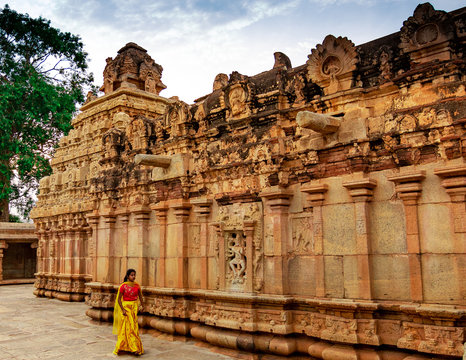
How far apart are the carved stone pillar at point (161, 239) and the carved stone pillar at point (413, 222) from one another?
5726mm

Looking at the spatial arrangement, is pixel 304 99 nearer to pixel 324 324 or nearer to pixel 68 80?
pixel 324 324

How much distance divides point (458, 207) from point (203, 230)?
5.21 m

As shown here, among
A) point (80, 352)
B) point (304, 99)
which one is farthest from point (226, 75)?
point (80, 352)

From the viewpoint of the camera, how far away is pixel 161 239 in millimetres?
10273

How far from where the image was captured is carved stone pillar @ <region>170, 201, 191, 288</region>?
9562 millimetres

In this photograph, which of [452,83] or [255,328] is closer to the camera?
[452,83]

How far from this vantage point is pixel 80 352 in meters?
8.60

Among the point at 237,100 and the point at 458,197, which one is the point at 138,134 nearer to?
the point at 237,100

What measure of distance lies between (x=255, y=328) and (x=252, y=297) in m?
0.55

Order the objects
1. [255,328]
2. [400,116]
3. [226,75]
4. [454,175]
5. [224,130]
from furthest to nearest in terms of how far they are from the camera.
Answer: [226,75], [224,130], [255,328], [400,116], [454,175]

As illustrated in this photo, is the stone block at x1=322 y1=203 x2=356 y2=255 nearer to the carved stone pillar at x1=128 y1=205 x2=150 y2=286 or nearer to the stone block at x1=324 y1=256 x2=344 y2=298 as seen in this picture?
the stone block at x1=324 y1=256 x2=344 y2=298

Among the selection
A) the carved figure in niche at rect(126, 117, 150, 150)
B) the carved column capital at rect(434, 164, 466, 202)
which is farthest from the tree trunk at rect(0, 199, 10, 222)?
the carved column capital at rect(434, 164, 466, 202)

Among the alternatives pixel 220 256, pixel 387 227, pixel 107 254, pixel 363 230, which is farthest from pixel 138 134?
pixel 387 227

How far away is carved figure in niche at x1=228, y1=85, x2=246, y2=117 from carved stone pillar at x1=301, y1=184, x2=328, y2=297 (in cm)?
246
